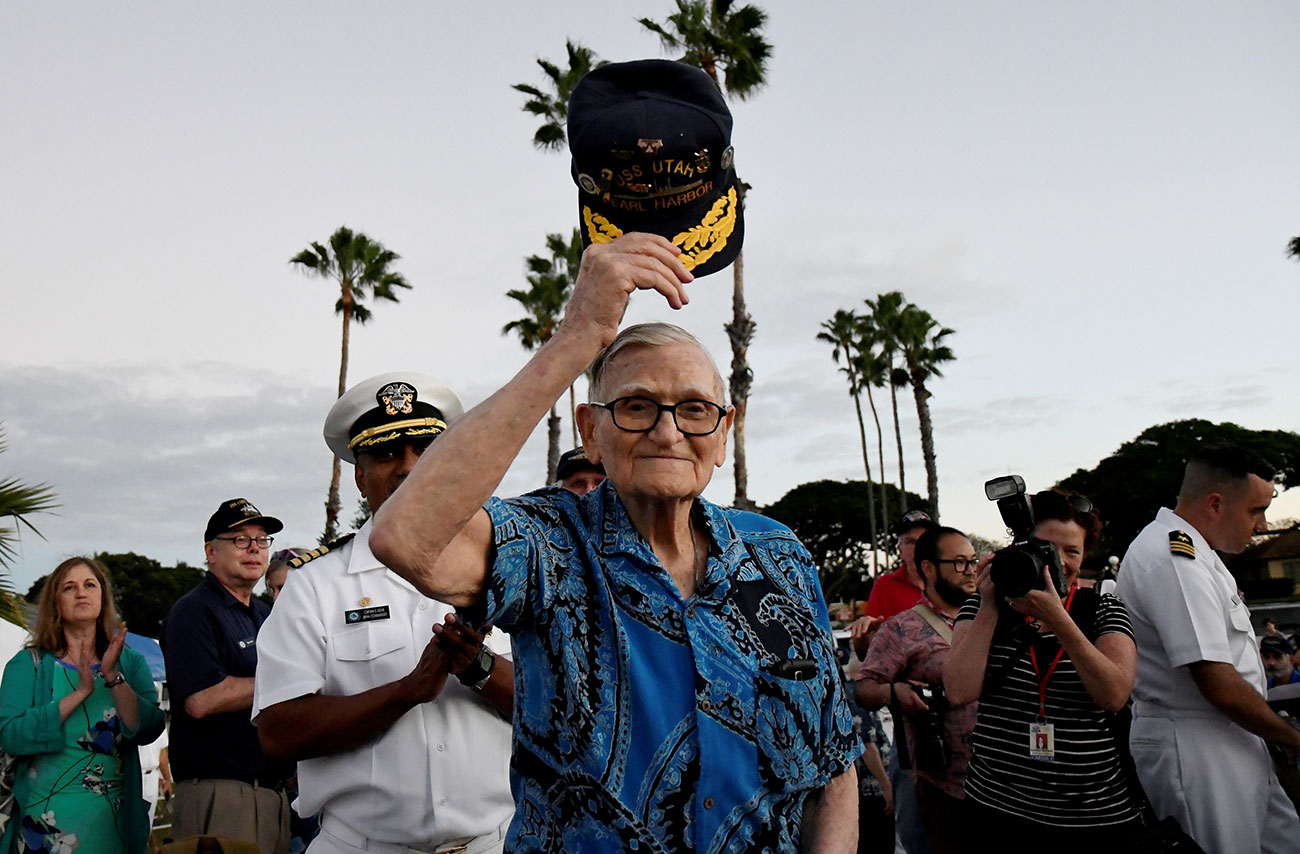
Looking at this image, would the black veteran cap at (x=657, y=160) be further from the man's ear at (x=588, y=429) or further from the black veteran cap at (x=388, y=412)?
the black veteran cap at (x=388, y=412)

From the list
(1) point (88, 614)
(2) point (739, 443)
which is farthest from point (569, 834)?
(2) point (739, 443)

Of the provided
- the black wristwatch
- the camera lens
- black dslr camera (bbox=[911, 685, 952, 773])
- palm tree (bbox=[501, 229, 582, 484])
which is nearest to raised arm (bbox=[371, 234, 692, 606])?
the black wristwatch

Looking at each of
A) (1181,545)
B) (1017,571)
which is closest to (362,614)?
(1017,571)

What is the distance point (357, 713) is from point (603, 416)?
130 cm

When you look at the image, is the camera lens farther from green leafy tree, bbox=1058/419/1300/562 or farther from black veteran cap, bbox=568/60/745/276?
green leafy tree, bbox=1058/419/1300/562

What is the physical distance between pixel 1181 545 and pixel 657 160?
11.0 feet

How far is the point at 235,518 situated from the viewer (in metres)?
5.22

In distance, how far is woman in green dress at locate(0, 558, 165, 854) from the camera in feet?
14.9

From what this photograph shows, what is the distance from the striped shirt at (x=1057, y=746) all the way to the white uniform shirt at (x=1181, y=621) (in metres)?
0.47

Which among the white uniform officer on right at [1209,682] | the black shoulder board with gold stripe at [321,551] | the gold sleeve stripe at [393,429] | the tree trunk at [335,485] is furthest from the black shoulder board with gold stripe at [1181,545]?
the tree trunk at [335,485]

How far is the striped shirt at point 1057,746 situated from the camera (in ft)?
12.1

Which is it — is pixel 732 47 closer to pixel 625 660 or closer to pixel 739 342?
pixel 739 342

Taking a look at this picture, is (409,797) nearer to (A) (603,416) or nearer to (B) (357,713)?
(B) (357,713)

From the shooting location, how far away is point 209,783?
4363mm
